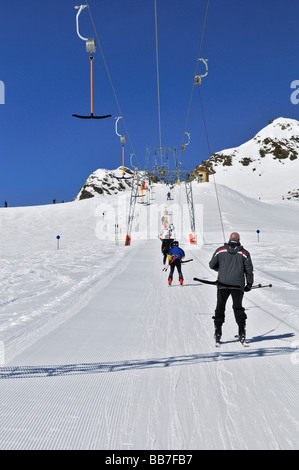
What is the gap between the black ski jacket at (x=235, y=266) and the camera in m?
5.89

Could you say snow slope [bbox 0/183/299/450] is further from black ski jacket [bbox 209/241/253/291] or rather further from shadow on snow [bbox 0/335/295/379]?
black ski jacket [bbox 209/241/253/291]

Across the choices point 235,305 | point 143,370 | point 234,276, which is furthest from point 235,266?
point 143,370

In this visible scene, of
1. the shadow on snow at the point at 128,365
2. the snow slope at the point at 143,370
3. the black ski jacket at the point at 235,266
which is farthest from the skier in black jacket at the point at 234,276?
the shadow on snow at the point at 128,365

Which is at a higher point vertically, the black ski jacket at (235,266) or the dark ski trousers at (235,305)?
the black ski jacket at (235,266)

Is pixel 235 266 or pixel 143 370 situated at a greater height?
pixel 235 266

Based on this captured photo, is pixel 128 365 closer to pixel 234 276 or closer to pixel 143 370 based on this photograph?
pixel 143 370

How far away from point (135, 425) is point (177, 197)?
6957cm

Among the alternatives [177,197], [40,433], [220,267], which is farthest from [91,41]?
[177,197]

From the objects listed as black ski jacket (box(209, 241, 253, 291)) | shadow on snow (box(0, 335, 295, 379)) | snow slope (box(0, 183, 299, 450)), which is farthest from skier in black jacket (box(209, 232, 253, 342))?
shadow on snow (box(0, 335, 295, 379))

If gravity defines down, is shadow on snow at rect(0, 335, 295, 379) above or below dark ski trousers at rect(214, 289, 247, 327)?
below

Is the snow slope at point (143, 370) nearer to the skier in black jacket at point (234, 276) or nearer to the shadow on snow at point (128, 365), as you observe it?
the shadow on snow at point (128, 365)

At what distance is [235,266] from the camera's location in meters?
5.93

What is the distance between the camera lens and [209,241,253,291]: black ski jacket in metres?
5.89

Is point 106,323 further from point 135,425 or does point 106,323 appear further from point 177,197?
point 177,197
